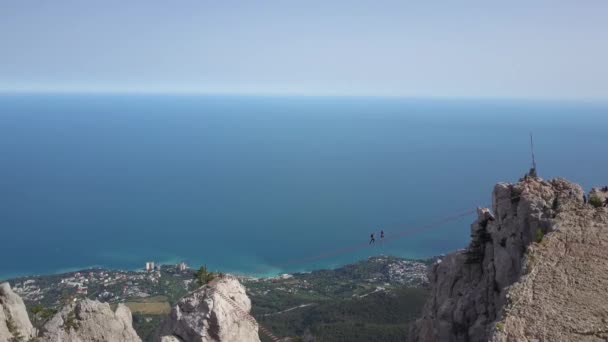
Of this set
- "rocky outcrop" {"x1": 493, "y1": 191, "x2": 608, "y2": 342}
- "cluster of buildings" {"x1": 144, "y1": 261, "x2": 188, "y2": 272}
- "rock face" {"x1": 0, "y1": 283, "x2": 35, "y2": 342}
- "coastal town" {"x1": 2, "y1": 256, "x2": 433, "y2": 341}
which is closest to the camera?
"rocky outcrop" {"x1": 493, "y1": 191, "x2": 608, "y2": 342}

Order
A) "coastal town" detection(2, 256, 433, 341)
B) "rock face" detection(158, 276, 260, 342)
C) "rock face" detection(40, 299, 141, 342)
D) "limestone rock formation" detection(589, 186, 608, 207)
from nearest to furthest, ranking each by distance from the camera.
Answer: "rock face" detection(158, 276, 260, 342)
"rock face" detection(40, 299, 141, 342)
"limestone rock formation" detection(589, 186, 608, 207)
"coastal town" detection(2, 256, 433, 341)

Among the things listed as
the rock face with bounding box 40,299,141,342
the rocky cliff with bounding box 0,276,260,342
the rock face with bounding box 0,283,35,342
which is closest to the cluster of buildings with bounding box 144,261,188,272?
the rock face with bounding box 0,283,35,342

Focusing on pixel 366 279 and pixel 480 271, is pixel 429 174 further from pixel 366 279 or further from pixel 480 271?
pixel 480 271

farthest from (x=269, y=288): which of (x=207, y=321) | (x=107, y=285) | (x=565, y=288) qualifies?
(x=565, y=288)

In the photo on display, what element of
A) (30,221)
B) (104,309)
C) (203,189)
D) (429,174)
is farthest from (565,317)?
(429,174)

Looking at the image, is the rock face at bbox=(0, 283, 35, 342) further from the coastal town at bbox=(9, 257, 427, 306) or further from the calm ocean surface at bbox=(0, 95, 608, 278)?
the calm ocean surface at bbox=(0, 95, 608, 278)

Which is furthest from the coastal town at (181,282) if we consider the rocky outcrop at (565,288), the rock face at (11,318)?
the rocky outcrop at (565,288)
